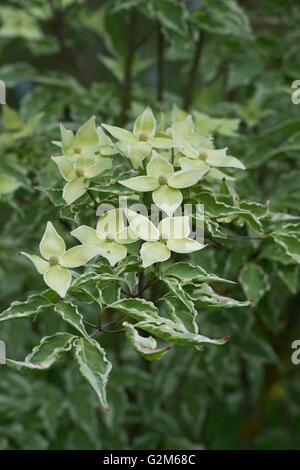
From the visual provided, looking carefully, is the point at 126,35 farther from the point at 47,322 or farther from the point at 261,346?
the point at 261,346

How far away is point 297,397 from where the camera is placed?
1.87 metres

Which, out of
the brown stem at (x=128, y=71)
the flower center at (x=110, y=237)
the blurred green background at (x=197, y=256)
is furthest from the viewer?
the brown stem at (x=128, y=71)

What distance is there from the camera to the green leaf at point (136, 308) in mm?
651

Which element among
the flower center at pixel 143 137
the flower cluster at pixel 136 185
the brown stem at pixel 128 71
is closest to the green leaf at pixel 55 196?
the flower cluster at pixel 136 185

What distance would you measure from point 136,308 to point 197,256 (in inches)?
15.4

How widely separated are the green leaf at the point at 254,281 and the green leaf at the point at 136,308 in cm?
32

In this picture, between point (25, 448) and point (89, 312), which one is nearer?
point (25, 448)

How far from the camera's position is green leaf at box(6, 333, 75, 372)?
0.62m

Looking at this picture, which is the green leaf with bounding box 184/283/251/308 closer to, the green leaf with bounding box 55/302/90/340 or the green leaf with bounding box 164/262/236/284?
the green leaf with bounding box 164/262/236/284

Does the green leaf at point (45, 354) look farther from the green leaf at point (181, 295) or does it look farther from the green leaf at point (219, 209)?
the green leaf at point (219, 209)

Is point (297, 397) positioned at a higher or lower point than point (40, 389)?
lower

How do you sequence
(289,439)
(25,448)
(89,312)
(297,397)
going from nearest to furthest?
1. (25,448)
2. (89,312)
3. (289,439)
4. (297,397)

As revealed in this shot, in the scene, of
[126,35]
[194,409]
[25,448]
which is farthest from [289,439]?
[126,35]

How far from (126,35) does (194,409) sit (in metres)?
0.94
